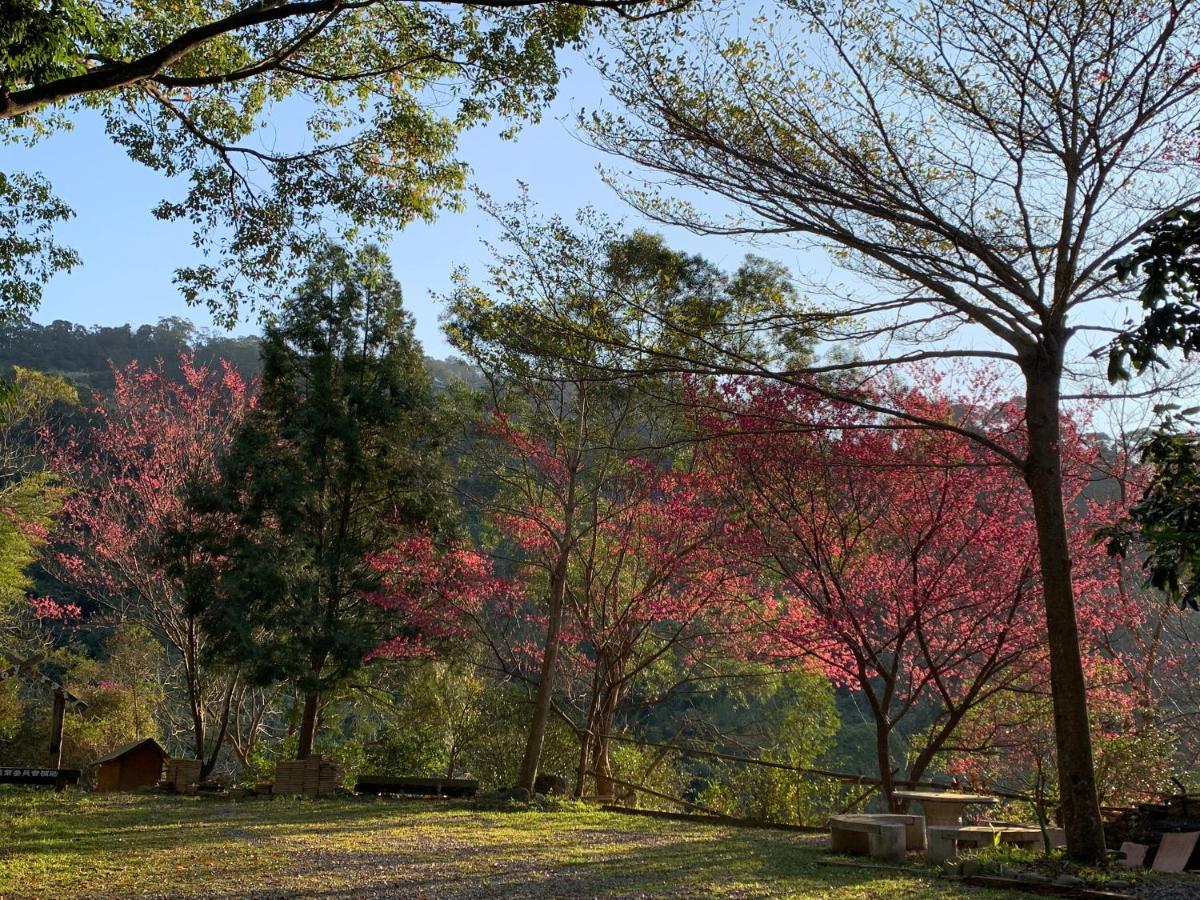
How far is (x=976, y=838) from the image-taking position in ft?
22.6

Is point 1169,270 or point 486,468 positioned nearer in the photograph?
point 1169,270

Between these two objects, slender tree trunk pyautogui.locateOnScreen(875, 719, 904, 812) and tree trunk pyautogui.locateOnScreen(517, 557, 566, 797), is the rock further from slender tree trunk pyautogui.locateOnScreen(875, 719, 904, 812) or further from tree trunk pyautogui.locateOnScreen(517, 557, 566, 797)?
slender tree trunk pyautogui.locateOnScreen(875, 719, 904, 812)

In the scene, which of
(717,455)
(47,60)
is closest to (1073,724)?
(717,455)

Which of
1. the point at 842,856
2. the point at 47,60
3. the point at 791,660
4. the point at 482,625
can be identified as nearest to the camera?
the point at 47,60

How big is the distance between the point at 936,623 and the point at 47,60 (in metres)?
7.52

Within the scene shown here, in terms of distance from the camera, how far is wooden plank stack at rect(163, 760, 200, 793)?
460 inches

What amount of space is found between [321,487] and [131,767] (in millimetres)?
4368

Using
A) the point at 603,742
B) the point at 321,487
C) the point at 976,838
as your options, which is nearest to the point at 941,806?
the point at 976,838

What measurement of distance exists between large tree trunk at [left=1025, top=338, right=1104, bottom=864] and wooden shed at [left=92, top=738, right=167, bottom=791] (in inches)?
430

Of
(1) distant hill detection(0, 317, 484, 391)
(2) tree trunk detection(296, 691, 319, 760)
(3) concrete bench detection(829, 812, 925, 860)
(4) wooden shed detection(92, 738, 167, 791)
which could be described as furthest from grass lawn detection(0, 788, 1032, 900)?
(1) distant hill detection(0, 317, 484, 391)

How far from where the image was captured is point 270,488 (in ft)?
40.4

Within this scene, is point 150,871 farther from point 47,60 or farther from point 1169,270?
point 1169,270

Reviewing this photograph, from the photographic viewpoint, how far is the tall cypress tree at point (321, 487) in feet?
39.1

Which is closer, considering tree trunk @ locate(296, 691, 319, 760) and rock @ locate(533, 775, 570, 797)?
rock @ locate(533, 775, 570, 797)
